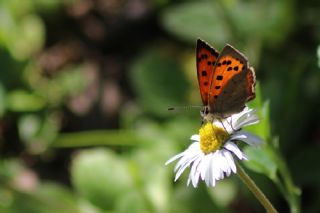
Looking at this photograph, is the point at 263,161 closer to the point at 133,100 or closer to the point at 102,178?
the point at 102,178

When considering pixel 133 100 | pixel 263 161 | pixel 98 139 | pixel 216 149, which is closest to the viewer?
pixel 216 149

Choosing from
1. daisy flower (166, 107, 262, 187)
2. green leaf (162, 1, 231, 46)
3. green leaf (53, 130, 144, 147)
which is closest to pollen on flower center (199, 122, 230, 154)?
daisy flower (166, 107, 262, 187)

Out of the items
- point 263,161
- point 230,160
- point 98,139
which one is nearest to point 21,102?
point 98,139

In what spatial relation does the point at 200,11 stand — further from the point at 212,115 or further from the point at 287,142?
the point at 212,115

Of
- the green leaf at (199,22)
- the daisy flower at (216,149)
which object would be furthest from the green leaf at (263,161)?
the green leaf at (199,22)

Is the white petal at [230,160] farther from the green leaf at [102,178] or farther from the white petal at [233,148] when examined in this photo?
the green leaf at [102,178]

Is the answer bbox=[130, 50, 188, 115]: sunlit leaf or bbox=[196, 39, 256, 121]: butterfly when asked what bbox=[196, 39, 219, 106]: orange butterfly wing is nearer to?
bbox=[196, 39, 256, 121]: butterfly
